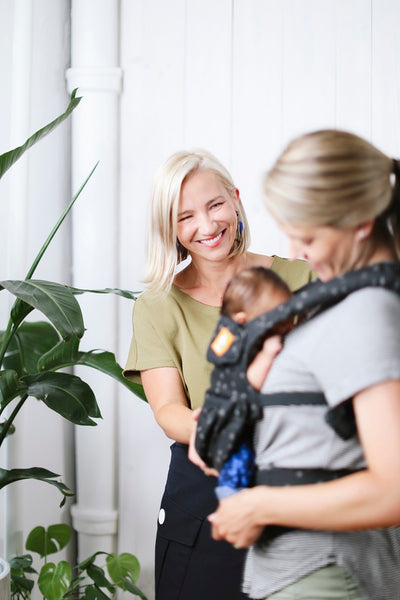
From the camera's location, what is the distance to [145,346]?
1.69 meters

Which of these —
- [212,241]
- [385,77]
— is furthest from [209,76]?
[212,241]

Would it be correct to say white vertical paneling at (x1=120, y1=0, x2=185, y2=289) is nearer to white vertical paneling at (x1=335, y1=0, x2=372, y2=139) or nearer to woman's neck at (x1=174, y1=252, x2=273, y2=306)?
white vertical paneling at (x1=335, y1=0, x2=372, y2=139)

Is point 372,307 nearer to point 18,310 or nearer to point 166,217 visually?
point 166,217

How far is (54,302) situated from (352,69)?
4.36ft

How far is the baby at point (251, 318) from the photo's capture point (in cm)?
98

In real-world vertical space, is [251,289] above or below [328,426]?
above

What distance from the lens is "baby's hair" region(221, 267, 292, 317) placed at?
3.29 feet

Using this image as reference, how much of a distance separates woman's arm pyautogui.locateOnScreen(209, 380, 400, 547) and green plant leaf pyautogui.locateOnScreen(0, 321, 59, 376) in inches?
45.5

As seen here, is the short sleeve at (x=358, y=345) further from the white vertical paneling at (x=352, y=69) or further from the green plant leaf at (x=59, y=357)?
the white vertical paneling at (x=352, y=69)

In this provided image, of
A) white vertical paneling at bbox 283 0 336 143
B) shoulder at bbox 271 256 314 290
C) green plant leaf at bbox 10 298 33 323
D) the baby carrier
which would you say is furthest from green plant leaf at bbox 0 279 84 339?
white vertical paneling at bbox 283 0 336 143

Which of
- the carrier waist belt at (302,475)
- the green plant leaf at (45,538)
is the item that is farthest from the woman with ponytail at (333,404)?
the green plant leaf at (45,538)

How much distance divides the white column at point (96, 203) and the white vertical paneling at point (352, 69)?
0.71 m

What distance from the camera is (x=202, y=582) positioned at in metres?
1.65

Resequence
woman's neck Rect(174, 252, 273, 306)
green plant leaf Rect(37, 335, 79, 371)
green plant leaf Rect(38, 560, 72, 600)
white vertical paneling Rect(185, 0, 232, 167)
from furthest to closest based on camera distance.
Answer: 1. white vertical paneling Rect(185, 0, 232, 167)
2. green plant leaf Rect(38, 560, 72, 600)
3. green plant leaf Rect(37, 335, 79, 371)
4. woman's neck Rect(174, 252, 273, 306)
